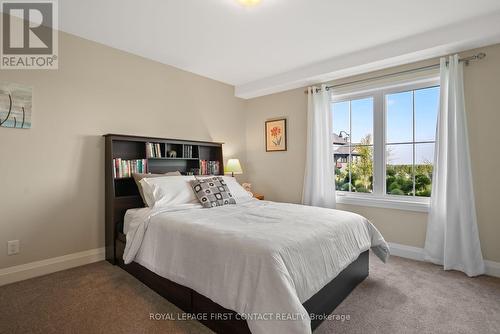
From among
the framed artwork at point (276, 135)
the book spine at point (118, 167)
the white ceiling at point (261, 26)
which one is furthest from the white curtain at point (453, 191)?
the book spine at point (118, 167)

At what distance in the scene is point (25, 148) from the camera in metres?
2.42

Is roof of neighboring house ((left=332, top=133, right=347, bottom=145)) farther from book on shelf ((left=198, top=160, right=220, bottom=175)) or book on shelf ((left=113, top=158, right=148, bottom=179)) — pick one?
book on shelf ((left=113, top=158, right=148, bottom=179))

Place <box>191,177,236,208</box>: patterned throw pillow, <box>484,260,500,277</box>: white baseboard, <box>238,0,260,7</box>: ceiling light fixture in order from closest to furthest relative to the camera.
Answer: <box>238,0,260,7</box>: ceiling light fixture < <box>484,260,500,277</box>: white baseboard < <box>191,177,236,208</box>: patterned throw pillow

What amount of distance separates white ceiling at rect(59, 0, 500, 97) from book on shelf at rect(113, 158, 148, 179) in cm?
137

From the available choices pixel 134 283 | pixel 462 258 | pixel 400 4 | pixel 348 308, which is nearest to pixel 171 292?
pixel 134 283

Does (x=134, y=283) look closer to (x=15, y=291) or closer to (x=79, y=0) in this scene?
(x=15, y=291)

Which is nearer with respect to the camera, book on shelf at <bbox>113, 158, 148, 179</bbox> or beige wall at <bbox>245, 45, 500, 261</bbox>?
beige wall at <bbox>245, 45, 500, 261</bbox>

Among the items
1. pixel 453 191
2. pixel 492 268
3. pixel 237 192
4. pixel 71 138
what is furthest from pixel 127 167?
pixel 492 268

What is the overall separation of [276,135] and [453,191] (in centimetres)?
247

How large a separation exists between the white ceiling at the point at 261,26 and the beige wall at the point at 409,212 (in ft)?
1.70

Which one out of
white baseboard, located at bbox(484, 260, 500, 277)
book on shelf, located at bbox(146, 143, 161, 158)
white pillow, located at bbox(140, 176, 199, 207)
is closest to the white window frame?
white baseboard, located at bbox(484, 260, 500, 277)

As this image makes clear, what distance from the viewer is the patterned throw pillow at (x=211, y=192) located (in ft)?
8.91

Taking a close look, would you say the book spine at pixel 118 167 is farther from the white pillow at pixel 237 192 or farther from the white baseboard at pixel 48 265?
the white pillow at pixel 237 192

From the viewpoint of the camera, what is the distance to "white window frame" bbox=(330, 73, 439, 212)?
305 cm
